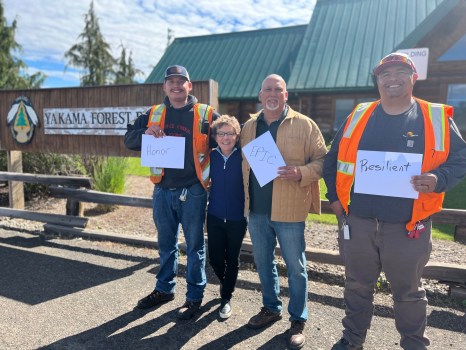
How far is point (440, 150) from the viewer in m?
2.22

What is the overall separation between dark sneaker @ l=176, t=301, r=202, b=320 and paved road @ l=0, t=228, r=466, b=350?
53 mm

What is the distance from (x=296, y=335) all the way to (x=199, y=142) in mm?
1810

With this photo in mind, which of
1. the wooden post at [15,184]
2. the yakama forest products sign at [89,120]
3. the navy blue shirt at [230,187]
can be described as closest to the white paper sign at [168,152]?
the navy blue shirt at [230,187]

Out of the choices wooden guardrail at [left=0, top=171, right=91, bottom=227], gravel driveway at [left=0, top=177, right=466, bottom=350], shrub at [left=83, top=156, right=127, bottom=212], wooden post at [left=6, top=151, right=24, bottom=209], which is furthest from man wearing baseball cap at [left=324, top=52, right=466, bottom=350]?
wooden post at [left=6, top=151, right=24, bottom=209]

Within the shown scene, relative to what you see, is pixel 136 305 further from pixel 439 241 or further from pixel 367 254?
pixel 439 241

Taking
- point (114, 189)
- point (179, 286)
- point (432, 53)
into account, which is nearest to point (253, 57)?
point (432, 53)

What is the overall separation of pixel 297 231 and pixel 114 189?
5.61 metres

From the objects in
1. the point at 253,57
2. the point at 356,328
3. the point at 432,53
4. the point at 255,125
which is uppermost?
the point at 253,57

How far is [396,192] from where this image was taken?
2.30m

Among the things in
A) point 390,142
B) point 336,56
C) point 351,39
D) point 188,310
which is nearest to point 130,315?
point 188,310

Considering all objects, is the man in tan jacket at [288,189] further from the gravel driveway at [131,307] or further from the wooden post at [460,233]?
the wooden post at [460,233]

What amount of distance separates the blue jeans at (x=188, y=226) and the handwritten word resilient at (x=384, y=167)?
4.73 feet

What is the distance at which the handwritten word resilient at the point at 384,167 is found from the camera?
89.7 inches

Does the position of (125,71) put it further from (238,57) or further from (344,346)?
(344,346)
